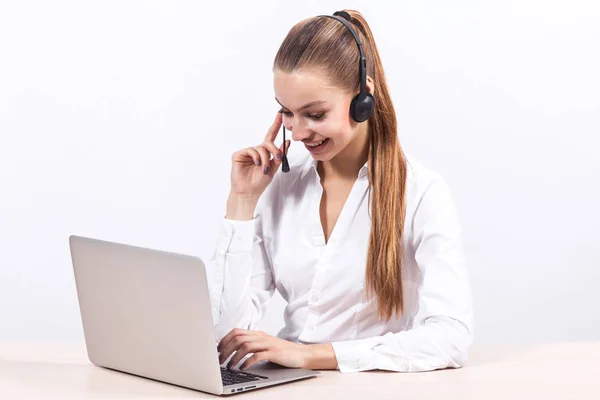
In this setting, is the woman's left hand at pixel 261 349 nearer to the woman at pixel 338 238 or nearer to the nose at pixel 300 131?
the woman at pixel 338 238

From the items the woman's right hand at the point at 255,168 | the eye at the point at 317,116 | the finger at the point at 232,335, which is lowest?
the finger at the point at 232,335

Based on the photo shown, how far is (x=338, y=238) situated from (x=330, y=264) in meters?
0.06

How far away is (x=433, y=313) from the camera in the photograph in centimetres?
215

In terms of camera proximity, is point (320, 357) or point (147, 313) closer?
point (147, 313)

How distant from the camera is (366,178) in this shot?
238 centimetres

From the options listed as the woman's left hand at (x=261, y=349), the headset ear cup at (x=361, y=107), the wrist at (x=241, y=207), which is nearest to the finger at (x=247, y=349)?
the woman's left hand at (x=261, y=349)

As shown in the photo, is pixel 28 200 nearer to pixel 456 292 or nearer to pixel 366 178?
pixel 366 178

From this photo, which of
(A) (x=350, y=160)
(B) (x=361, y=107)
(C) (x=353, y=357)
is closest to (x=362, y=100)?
(B) (x=361, y=107)

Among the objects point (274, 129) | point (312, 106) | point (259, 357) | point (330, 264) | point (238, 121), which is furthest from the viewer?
point (238, 121)

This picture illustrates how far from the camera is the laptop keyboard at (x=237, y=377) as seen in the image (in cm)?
193

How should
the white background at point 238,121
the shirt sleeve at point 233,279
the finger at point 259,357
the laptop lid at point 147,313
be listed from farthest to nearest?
the white background at point 238,121, the shirt sleeve at point 233,279, the finger at point 259,357, the laptop lid at point 147,313

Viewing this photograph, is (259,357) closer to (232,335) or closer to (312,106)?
(232,335)

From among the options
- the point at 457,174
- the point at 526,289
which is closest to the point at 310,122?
the point at 457,174

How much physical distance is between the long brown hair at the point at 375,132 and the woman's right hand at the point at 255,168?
23 cm
